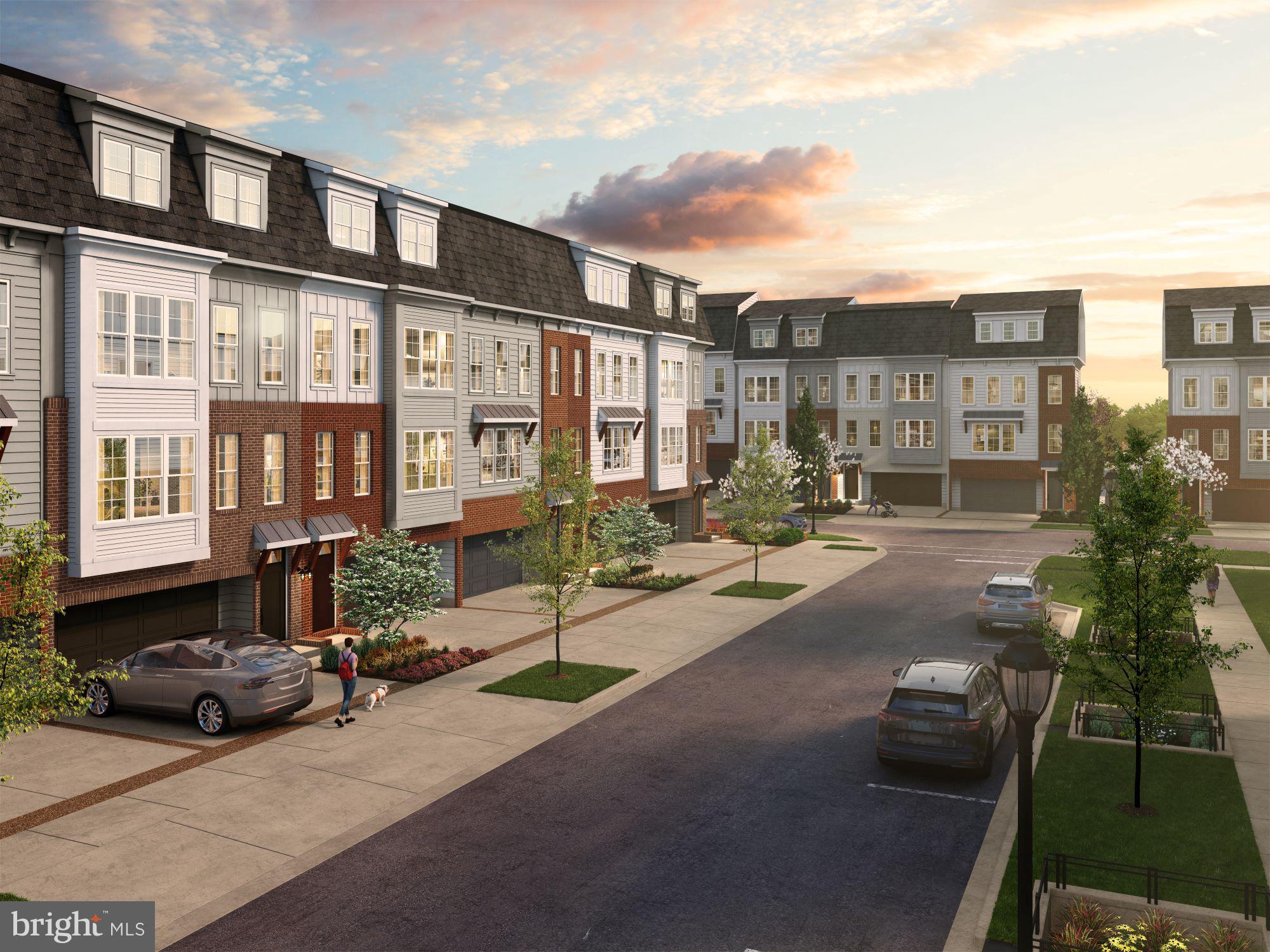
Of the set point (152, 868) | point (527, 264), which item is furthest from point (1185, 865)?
point (527, 264)

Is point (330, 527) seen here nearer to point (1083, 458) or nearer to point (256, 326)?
point (256, 326)

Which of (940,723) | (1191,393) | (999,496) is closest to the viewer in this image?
(940,723)

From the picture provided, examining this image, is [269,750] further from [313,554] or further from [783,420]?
[783,420]

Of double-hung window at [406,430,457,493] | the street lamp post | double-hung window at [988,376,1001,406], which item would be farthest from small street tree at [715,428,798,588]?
double-hung window at [988,376,1001,406]

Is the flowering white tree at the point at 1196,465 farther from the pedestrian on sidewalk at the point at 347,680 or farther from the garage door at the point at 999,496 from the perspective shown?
the pedestrian on sidewalk at the point at 347,680

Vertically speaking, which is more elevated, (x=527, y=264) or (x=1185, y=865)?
(x=527, y=264)

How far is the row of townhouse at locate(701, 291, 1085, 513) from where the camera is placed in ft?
219

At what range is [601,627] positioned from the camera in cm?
2870

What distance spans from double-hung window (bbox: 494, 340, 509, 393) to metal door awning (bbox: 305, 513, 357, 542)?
8.48 meters

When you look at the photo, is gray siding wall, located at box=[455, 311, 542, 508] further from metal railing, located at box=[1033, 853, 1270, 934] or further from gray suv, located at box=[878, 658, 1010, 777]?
metal railing, located at box=[1033, 853, 1270, 934]

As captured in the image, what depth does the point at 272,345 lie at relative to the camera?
25.3m

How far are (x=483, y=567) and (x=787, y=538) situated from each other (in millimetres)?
21066

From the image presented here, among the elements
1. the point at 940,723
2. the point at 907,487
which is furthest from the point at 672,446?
the point at 940,723

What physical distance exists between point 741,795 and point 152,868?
8.42 meters
